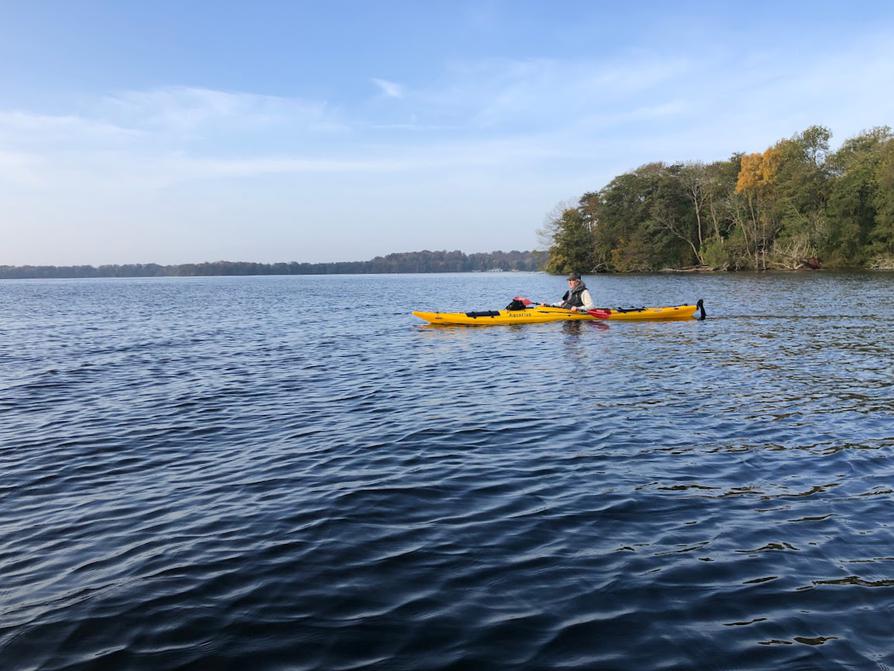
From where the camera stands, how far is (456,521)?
6.40m

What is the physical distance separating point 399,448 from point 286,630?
461 centimetres

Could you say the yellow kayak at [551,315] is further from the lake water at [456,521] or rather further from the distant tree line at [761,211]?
the distant tree line at [761,211]

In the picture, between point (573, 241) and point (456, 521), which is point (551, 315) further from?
point (573, 241)

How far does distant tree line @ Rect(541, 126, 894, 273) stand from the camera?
220ft

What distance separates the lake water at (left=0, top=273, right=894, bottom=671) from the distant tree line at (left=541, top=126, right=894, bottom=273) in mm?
63179

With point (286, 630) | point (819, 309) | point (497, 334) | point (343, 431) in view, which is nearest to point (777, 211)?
point (819, 309)

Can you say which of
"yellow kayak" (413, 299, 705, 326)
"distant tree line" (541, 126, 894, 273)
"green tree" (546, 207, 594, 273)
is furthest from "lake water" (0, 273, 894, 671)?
"green tree" (546, 207, 594, 273)

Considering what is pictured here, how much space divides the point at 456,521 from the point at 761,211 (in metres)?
78.8

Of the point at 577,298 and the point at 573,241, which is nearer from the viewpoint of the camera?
the point at 577,298

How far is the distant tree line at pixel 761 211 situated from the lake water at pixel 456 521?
6318 centimetres

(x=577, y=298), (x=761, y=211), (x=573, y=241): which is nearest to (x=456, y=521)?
(x=577, y=298)

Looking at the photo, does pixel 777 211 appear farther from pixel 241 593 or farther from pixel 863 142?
pixel 241 593

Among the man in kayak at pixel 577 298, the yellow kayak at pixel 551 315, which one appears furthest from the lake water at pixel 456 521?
the man in kayak at pixel 577 298

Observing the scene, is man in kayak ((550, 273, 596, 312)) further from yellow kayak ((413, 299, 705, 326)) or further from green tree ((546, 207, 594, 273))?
green tree ((546, 207, 594, 273))
